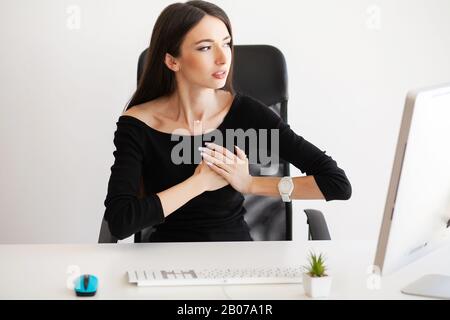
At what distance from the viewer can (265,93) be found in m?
2.58

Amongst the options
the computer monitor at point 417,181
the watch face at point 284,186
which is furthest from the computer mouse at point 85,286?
the watch face at point 284,186

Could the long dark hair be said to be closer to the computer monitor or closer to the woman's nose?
the woman's nose

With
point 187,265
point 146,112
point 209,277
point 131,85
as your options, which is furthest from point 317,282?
point 131,85

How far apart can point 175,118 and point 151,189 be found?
226 mm

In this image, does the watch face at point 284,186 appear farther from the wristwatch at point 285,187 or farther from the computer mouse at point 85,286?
the computer mouse at point 85,286

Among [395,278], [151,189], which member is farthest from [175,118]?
[395,278]

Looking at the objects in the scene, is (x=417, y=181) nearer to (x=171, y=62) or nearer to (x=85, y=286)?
(x=85, y=286)

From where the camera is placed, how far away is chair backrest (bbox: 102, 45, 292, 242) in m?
2.55

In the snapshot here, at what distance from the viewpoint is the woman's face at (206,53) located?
7.69 ft

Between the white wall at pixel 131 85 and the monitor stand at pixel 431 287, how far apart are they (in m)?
1.89

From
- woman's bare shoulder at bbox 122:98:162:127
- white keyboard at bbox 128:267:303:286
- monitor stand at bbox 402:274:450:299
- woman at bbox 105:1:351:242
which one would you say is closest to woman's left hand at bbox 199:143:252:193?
woman at bbox 105:1:351:242

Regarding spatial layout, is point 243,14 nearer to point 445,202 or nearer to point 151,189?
point 151,189

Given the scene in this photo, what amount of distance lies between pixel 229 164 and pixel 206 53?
332 mm

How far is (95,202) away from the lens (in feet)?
11.7
